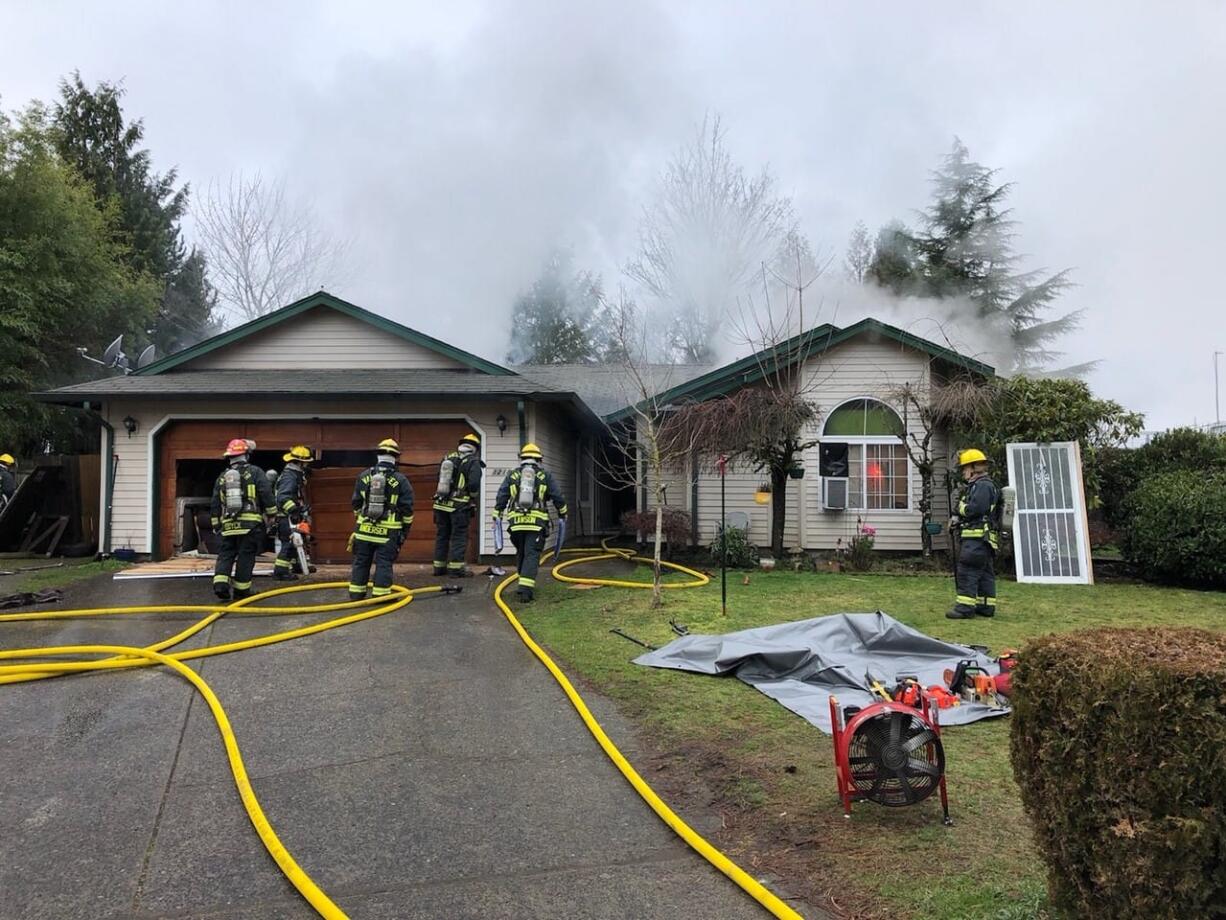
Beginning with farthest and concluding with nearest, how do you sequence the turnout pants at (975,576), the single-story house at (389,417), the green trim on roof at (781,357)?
the green trim on roof at (781,357)
the single-story house at (389,417)
the turnout pants at (975,576)

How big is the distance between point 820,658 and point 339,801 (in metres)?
3.27

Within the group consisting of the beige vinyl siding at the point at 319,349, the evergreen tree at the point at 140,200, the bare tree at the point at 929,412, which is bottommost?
the bare tree at the point at 929,412

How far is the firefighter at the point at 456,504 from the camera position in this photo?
928cm

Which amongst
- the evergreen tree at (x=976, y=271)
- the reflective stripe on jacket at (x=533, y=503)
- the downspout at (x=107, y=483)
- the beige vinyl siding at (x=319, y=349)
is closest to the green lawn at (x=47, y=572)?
the downspout at (x=107, y=483)

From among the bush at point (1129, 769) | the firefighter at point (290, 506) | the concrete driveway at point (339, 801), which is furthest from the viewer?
the firefighter at point (290, 506)

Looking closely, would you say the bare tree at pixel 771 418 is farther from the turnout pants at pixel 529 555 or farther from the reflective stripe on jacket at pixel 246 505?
the reflective stripe on jacket at pixel 246 505

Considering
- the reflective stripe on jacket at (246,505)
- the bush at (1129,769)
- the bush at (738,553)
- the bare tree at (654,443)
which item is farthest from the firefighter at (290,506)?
the bush at (1129,769)

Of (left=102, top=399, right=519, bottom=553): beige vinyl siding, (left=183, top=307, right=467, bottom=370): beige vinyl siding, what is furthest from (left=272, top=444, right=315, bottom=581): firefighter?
(left=183, top=307, right=467, bottom=370): beige vinyl siding

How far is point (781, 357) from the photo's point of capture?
11.7 metres

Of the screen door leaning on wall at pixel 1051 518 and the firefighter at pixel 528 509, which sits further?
the screen door leaning on wall at pixel 1051 518

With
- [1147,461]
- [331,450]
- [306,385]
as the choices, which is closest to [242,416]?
[306,385]

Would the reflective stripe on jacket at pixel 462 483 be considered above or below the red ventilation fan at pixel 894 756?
above

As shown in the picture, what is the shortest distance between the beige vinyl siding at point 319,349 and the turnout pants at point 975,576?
27.1 feet

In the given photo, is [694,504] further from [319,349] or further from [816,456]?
[319,349]
